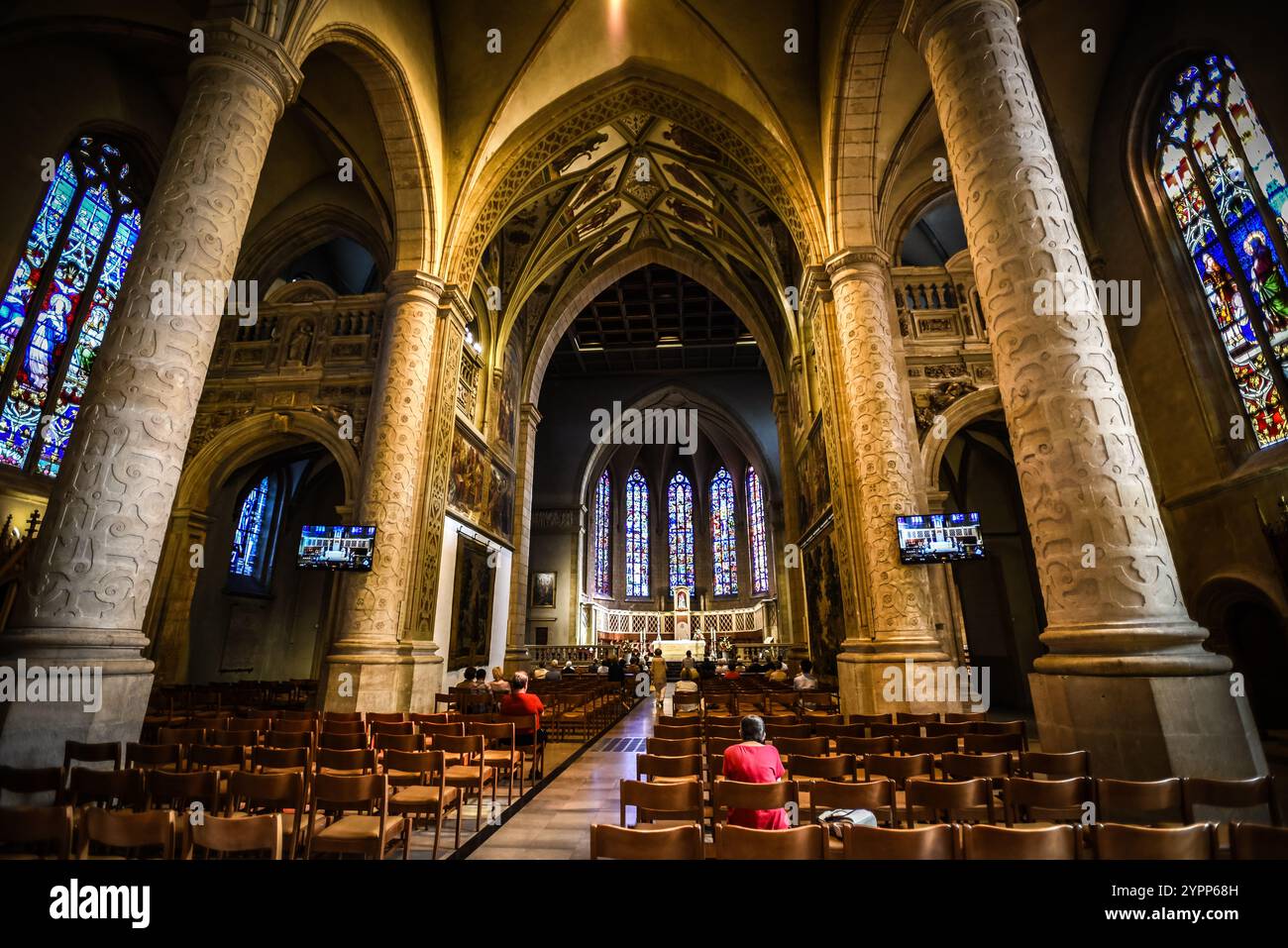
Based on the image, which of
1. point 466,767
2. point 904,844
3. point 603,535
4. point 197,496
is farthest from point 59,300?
point 603,535

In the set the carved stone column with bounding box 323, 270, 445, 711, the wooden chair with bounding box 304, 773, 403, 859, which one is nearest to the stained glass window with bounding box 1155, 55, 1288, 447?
the wooden chair with bounding box 304, 773, 403, 859

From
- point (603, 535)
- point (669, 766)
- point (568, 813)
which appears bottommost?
point (568, 813)

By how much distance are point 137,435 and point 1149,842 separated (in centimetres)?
665

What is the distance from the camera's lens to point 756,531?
29438 millimetres

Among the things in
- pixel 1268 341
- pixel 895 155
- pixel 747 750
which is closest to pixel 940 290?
pixel 895 155

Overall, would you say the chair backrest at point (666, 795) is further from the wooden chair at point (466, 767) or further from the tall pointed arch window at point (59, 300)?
the tall pointed arch window at point (59, 300)

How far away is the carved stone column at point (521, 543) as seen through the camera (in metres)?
16.3

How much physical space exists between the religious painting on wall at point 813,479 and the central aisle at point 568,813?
6.68m

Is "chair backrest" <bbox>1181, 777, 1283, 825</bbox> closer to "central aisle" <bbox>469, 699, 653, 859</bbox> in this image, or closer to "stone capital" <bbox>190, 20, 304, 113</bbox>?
"central aisle" <bbox>469, 699, 653, 859</bbox>

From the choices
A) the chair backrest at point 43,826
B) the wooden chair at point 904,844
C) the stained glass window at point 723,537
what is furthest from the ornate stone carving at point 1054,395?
the stained glass window at point 723,537

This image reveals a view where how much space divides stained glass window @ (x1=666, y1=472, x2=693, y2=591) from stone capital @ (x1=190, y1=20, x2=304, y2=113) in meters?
27.1

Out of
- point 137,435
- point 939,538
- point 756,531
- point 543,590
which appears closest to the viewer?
point 137,435

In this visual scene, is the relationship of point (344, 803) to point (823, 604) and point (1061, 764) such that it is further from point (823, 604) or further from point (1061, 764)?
point (823, 604)

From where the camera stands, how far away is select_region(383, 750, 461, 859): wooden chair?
3465mm
